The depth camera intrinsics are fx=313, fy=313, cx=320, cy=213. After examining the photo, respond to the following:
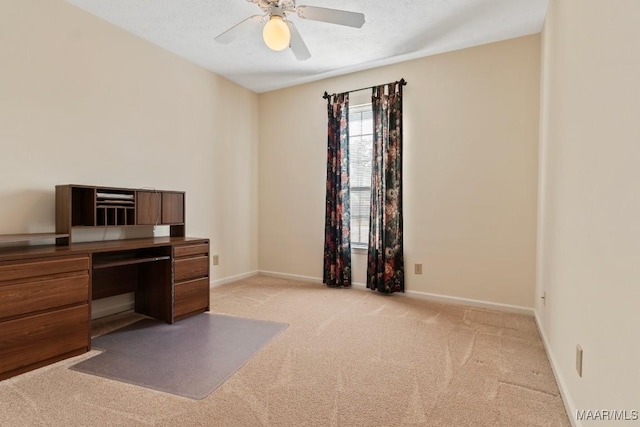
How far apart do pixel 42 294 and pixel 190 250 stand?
1.12 metres

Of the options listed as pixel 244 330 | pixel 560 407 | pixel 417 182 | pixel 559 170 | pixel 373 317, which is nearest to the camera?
pixel 560 407

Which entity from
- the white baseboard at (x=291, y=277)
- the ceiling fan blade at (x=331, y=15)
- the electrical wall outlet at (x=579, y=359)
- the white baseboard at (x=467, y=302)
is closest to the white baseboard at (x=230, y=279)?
the white baseboard at (x=291, y=277)

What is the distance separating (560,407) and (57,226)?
11.8 feet

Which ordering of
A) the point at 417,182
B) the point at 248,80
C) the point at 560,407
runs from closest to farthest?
the point at 560,407 → the point at 417,182 → the point at 248,80

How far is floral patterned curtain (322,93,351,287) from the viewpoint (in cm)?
408

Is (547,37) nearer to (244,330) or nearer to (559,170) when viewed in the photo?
(559,170)

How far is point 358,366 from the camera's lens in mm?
2090

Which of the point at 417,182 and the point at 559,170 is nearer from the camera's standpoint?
the point at 559,170

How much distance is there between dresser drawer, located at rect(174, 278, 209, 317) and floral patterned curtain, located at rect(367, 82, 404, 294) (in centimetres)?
194

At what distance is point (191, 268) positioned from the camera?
298 centimetres

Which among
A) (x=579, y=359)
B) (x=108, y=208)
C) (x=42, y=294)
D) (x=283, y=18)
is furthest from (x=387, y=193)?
(x=42, y=294)

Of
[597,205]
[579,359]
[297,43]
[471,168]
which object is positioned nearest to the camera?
[597,205]

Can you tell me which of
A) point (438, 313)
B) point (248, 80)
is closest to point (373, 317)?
point (438, 313)

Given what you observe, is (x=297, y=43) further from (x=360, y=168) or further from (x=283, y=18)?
(x=360, y=168)
